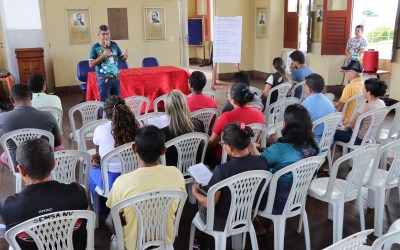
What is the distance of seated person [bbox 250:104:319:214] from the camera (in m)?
2.35

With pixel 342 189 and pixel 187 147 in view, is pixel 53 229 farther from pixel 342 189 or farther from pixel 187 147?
pixel 342 189

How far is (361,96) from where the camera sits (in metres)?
4.03

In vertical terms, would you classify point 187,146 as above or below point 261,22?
below

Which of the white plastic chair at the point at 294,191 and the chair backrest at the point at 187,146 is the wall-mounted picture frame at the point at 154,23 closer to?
the chair backrest at the point at 187,146

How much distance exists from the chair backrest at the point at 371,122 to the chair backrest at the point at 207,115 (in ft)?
4.30

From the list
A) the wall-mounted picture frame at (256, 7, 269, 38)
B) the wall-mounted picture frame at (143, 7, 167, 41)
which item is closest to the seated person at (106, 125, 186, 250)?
the wall-mounted picture frame at (143, 7, 167, 41)

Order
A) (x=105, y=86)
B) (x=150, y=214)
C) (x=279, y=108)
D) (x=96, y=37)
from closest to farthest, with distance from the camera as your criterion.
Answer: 1. (x=150, y=214)
2. (x=279, y=108)
3. (x=105, y=86)
4. (x=96, y=37)

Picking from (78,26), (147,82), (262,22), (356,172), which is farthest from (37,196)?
(262,22)

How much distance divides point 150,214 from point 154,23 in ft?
25.6

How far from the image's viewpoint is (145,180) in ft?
6.29

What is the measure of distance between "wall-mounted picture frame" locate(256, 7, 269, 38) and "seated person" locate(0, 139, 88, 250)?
8650 mm

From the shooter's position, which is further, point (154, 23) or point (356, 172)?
point (154, 23)

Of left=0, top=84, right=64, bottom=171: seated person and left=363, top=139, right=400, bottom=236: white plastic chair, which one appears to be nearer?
left=363, top=139, right=400, bottom=236: white plastic chair

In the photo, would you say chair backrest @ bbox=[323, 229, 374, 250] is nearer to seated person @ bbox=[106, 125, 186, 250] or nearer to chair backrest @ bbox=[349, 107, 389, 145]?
seated person @ bbox=[106, 125, 186, 250]
